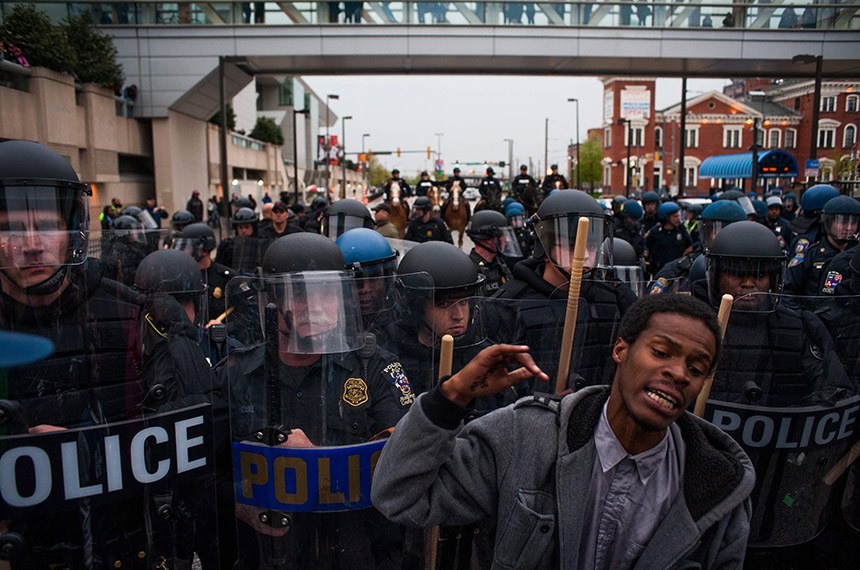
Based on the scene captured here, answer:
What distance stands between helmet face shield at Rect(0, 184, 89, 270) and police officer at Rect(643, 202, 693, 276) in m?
8.90

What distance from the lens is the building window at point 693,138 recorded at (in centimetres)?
6806

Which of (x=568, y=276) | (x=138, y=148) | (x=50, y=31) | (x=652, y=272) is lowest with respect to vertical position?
(x=652, y=272)

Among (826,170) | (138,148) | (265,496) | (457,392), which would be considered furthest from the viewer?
(826,170)

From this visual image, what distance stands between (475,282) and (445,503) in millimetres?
1959

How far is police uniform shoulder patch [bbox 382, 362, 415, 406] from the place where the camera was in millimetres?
2543

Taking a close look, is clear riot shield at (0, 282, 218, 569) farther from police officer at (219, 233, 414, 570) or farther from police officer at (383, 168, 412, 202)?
police officer at (383, 168, 412, 202)

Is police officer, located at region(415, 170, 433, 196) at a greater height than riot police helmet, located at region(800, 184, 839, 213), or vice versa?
police officer, located at region(415, 170, 433, 196)

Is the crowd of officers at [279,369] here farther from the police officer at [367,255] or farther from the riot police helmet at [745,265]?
the police officer at [367,255]

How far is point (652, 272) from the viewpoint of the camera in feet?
34.3

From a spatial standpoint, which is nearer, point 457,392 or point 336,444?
point 457,392

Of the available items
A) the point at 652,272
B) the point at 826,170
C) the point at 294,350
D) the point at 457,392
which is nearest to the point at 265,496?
the point at 294,350

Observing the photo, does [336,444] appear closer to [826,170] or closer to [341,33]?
[341,33]

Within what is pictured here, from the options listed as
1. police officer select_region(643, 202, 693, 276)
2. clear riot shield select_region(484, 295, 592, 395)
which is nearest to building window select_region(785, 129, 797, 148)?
police officer select_region(643, 202, 693, 276)

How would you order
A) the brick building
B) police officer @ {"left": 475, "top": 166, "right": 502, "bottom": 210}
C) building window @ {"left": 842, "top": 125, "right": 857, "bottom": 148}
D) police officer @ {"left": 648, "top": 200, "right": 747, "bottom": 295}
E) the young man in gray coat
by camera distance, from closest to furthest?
the young man in gray coat < police officer @ {"left": 648, "top": 200, "right": 747, "bottom": 295} < police officer @ {"left": 475, "top": 166, "right": 502, "bottom": 210} < building window @ {"left": 842, "top": 125, "right": 857, "bottom": 148} < the brick building
